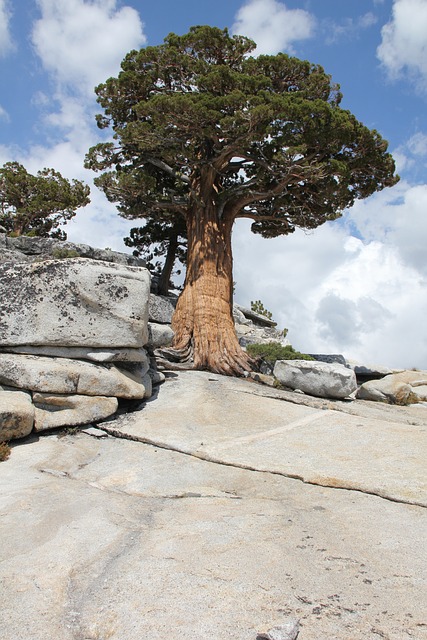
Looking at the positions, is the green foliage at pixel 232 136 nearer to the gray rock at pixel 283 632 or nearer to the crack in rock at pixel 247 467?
the crack in rock at pixel 247 467

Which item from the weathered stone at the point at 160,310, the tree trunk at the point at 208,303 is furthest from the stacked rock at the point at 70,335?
the weathered stone at the point at 160,310

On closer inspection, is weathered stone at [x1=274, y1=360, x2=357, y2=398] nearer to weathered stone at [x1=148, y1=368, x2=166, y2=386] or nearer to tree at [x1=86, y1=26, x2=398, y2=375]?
tree at [x1=86, y1=26, x2=398, y2=375]

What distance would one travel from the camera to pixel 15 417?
8211 millimetres

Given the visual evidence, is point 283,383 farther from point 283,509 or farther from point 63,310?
point 283,509

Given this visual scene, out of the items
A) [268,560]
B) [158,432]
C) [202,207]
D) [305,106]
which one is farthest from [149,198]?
[268,560]

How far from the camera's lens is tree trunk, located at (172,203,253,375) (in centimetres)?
1709

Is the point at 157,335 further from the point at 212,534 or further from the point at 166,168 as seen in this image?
the point at 166,168

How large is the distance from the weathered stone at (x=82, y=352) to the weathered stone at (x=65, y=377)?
0.15 m

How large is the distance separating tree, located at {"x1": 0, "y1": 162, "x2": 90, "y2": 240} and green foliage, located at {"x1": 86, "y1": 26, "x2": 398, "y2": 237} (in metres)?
11.0

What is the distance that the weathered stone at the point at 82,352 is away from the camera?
10.0 metres

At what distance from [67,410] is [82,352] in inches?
52.9

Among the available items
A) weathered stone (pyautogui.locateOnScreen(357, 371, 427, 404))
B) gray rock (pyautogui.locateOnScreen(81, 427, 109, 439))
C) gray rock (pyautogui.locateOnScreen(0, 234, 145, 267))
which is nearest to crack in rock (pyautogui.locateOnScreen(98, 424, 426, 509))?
gray rock (pyautogui.locateOnScreen(81, 427, 109, 439))

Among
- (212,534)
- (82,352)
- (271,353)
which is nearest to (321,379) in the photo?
(271,353)

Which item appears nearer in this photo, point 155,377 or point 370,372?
point 155,377
